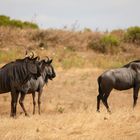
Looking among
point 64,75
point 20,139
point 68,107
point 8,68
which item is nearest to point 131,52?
point 64,75

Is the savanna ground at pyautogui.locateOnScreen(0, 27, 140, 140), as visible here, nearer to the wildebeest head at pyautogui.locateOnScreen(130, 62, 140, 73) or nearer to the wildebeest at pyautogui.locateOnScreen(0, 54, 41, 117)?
the wildebeest at pyautogui.locateOnScreen(0, 54, 41, 117)

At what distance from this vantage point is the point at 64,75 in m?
21.8

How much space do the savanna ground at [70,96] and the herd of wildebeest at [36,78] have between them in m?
0.61

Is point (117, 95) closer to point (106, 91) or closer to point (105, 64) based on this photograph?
point (106, 91)

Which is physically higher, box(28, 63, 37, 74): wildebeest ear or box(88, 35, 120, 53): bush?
box(88, 35, 120, 53): bush

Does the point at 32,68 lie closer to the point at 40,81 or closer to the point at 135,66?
the point at 40,81

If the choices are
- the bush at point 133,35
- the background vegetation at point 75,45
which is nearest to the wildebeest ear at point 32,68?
the background vegetation at point 75,45

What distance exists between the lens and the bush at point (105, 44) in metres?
31.5

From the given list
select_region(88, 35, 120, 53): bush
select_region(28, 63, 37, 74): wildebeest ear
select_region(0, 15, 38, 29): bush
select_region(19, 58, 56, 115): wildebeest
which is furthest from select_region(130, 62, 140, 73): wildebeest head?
select_region(0, 15, 38, 29): bush

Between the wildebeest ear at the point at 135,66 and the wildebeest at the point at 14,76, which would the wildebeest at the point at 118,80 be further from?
the wildebeest at the point at 14,76

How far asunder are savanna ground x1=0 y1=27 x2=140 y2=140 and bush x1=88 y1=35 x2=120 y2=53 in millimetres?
278

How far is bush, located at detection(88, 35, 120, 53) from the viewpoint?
103ft

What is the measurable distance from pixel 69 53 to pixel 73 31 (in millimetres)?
7078

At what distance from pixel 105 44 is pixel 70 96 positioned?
13395mm
